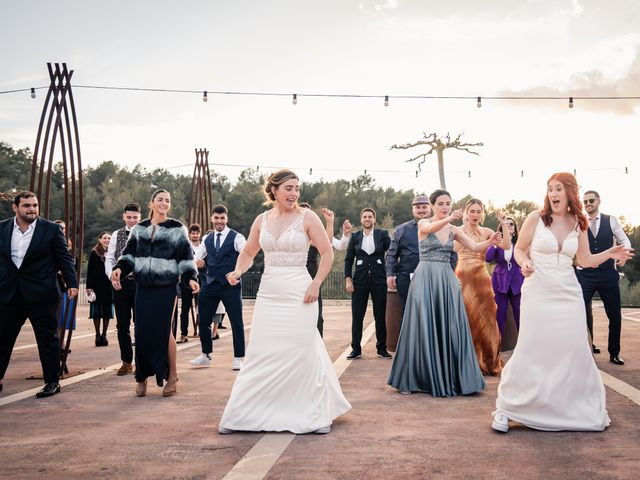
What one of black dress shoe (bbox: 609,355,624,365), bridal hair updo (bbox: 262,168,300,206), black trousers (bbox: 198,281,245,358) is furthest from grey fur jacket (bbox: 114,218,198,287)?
black dress shoe (bbox: 609,355,624,365)

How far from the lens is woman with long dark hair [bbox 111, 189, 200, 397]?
6852mm

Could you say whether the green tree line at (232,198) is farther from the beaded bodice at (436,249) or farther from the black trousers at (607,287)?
the beaded bodice at (436,249)

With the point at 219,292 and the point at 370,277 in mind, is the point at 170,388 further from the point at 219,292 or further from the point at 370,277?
the point at 370,277

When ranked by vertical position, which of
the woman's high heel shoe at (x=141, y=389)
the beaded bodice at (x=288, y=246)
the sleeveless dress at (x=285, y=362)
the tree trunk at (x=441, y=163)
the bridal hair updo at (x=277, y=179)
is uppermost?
the tree trunk at (x=441, y=163)

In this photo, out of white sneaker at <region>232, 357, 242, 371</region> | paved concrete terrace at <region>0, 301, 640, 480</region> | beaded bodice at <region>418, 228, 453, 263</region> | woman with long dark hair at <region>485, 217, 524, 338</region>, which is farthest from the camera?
woman with long dark hair at <region>485, 217, 524, 338</region>

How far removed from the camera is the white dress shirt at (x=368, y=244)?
10.0 m

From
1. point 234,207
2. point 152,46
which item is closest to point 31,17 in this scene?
point 152,46

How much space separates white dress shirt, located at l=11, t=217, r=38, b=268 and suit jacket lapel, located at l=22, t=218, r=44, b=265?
4 cm

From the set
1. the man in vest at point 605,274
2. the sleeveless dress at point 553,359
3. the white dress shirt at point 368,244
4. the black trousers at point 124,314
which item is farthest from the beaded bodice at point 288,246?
the man in vest at point 605,274

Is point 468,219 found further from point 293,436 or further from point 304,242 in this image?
point 293,436

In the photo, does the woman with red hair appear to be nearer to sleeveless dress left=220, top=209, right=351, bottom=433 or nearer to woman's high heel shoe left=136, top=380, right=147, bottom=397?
sleeveless dress left=220, top=209, right=351, bottom=433

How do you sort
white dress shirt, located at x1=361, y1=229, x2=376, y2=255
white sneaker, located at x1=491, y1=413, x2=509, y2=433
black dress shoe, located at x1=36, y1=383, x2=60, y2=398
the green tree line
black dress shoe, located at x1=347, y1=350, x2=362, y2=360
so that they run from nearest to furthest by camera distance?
white sneaker, located at x1=491, y1=413, x2=509, y2=433 < black dress shoe, located at x1=36, y1=383, x2=60, y2=398 < black dress shoe, located at x1=347, y1=350, x2=362, y2=360 < white dress shirt, located at x1=361, y1=229, x2=376, y2=255 < the green tree line

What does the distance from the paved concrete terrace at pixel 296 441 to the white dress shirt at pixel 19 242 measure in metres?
1.41

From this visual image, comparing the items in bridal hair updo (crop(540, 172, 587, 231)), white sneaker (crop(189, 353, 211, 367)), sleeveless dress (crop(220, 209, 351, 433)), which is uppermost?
bridal hair updo (crop(540, 172, 587, 231))
